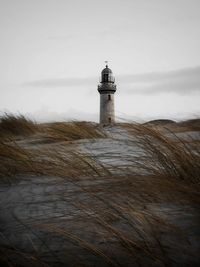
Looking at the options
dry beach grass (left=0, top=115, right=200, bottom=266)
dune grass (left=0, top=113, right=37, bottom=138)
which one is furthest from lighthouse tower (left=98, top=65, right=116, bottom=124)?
dry beach grass (left=0, top=115, right=200, bottom=266)

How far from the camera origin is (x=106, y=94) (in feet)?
96.4

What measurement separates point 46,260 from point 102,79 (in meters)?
29.1

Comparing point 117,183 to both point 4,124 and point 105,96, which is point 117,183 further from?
point 105,96

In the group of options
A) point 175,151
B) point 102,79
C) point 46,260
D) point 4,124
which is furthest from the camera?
point 102,79

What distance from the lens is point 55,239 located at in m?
0.93

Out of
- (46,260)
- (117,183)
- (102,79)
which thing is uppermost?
(102,79)

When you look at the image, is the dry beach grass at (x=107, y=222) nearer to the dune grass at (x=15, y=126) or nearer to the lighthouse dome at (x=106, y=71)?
the dune grass at (x=15, y=126)

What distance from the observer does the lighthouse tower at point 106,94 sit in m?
29.1

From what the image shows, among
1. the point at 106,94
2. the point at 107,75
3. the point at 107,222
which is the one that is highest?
the point at 107,75

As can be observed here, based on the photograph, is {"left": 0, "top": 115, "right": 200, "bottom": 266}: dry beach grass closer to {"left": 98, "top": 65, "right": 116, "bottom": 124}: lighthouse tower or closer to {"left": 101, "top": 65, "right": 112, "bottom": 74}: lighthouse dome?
{"left": 98, "top": 65, "right": 116, "bottom": 124}: lighthouse tower

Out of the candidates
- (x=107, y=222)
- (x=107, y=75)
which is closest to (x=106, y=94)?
(x=107, y=75)

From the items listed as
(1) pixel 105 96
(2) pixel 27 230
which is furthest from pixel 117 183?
(1) pixel 105 96

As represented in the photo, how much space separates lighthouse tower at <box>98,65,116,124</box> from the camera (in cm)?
2908

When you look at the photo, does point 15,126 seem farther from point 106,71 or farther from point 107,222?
point 106,71
